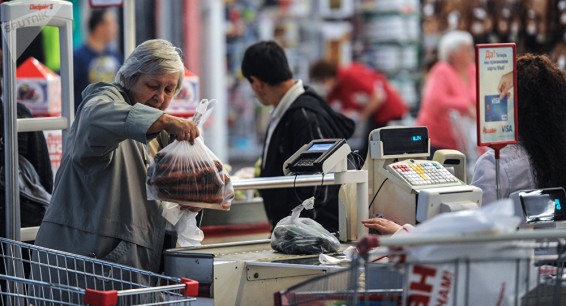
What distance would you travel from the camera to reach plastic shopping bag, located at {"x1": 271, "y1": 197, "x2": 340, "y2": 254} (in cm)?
381

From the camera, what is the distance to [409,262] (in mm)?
2838

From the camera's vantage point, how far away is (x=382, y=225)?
3.85m

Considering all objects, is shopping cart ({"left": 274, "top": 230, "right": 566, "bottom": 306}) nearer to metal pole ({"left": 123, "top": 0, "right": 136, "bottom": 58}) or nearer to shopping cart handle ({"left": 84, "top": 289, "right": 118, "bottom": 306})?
shopping cart handle ({"left": 84, "top": 289, "right": 118, "bottom": 306})

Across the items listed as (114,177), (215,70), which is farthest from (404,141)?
(215,70)

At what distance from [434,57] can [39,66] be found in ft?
22.3

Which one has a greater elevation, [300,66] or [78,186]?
[300,66]

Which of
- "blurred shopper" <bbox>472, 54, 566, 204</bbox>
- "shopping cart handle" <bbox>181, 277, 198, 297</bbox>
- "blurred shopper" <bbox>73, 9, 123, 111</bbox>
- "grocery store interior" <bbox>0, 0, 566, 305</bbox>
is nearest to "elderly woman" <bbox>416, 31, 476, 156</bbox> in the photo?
"grocery store interior" <bbox>0, 0, 566, 305</bbox>

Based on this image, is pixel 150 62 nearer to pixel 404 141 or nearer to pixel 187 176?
pixel 187 176

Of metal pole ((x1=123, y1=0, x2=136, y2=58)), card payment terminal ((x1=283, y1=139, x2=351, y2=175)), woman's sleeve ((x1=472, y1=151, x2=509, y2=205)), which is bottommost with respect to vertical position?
woman's sleeve ((x1=472, y1=151, x2=509, y2=205))

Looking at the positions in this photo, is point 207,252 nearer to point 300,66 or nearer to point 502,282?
point 502,282

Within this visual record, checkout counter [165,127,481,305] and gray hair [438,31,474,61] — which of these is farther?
gray hair [438,31,474,61]

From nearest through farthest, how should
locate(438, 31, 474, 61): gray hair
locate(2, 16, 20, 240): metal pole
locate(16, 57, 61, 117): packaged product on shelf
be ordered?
locate(2, 16, 20, 240): metal pole < locate(16, 57, 61, 117): packaged product on shelf < locate(438, 31, 474, 61): gray hair

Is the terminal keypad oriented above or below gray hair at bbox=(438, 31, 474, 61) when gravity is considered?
below

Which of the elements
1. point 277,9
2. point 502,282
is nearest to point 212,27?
point 277,9
